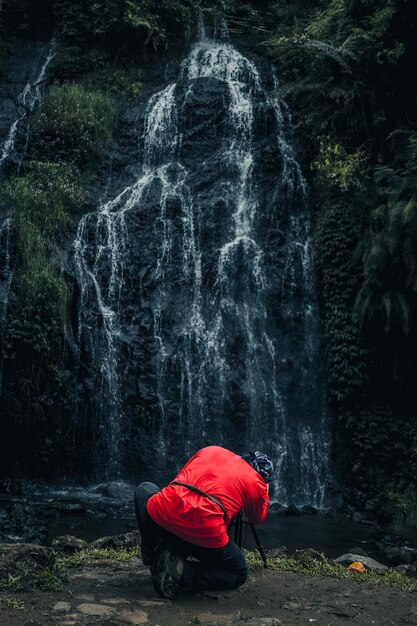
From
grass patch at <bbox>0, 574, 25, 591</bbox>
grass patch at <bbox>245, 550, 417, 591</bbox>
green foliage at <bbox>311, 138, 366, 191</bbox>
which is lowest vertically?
grass patch at <bbox>245, 550, 417, 591</bbox>

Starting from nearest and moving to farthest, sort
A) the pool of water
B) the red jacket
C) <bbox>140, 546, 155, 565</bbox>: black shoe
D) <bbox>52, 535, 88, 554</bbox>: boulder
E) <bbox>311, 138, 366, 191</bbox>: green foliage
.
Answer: the red jacket → <bbox>140, 546, 155, 565</bbox>: black shoe → <bbox>52, 535, 88, 554</bbox>: boulder → the pool of water → <bbox>311, 138, 366, 191</bbox>: green foliage

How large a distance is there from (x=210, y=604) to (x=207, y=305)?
10.4 meters

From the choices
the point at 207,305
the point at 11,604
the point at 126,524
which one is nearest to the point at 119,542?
the point at 11,604

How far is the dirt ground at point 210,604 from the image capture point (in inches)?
172

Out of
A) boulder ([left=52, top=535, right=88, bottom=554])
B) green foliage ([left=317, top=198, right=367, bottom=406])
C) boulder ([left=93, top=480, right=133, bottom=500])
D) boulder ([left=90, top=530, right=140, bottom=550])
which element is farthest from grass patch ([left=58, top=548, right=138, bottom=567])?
green foliage ([left=317, top=198, right=367, bottom=406])

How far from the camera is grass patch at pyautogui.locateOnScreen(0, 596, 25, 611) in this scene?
4.41m

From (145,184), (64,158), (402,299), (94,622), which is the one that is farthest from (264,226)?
(94,622)

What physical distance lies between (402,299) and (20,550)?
9589 mm

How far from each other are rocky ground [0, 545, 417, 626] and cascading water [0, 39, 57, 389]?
366 inches

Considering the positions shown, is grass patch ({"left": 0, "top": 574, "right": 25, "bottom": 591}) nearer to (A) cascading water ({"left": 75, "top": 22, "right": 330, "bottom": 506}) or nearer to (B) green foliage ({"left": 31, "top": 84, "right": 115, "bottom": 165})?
(A) cascading water ({"left": 75, "top": 22, "right": 330, "bottom": 506})

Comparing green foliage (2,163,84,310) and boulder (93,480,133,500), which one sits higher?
green foliage (2,163,84,310)

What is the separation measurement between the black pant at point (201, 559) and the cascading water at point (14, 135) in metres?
9.56

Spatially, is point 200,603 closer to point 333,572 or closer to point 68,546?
point 333,572

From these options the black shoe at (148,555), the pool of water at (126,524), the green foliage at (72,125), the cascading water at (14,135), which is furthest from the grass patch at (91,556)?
the green foliage at (72,125)
